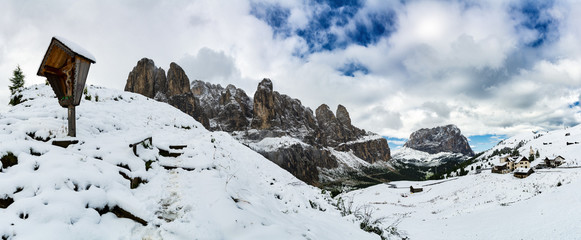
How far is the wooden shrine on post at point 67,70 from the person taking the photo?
7.92m

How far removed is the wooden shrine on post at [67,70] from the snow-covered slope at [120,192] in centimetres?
93

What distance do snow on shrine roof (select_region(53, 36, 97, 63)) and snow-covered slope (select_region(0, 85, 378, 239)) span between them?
2473 mm

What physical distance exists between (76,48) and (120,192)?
5.53 m

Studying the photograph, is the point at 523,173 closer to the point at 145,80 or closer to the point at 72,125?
the point at 72,125

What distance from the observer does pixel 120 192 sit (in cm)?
575

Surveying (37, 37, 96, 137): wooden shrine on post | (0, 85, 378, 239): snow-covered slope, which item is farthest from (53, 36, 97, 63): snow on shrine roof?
(0, 85, 378, 239): snow-covered slope

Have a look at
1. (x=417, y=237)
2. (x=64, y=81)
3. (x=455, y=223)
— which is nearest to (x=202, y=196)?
(x=64, y=81)

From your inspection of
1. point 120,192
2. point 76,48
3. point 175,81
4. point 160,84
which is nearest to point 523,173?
point 120,192

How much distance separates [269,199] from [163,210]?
4.21m

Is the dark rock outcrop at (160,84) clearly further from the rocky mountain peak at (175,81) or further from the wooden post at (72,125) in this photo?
the wooden post at (72,125)

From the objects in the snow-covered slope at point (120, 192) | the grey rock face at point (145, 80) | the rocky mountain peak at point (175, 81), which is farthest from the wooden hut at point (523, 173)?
the rocky mountain peak at point (175, 81)

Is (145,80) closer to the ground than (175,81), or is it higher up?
closer to the ground

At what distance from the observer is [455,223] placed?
961 inches

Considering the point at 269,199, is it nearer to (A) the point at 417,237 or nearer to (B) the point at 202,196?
(B) the point at 202,196
